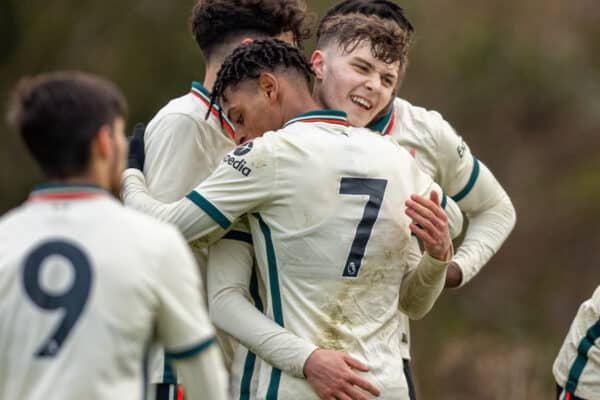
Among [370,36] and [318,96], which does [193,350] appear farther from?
[370,36]

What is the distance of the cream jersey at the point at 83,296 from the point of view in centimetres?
274

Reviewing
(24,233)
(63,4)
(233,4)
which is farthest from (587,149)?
(24,233)

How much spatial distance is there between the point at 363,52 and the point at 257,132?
534 mm

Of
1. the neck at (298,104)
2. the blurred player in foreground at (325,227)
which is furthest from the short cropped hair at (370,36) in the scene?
the blurred player in foreground at (325,227)

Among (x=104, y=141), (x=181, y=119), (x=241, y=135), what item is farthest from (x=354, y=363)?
(x=104, y=141)

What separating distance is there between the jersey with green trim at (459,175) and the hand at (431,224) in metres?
0.79

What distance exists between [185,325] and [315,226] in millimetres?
894

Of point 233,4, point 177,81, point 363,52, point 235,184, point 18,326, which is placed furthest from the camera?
point 177,81

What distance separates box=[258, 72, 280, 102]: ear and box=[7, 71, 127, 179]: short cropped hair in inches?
38.7

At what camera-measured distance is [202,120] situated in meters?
4.09

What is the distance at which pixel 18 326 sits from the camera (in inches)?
109

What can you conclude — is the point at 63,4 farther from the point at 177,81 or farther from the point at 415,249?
the point at 415,249

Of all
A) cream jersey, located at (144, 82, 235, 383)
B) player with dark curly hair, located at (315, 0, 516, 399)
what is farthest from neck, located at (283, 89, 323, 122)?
player with dark curly hair, located at (315, 0, 516, 399)

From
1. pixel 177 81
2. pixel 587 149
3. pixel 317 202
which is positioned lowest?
pixel 587 149
